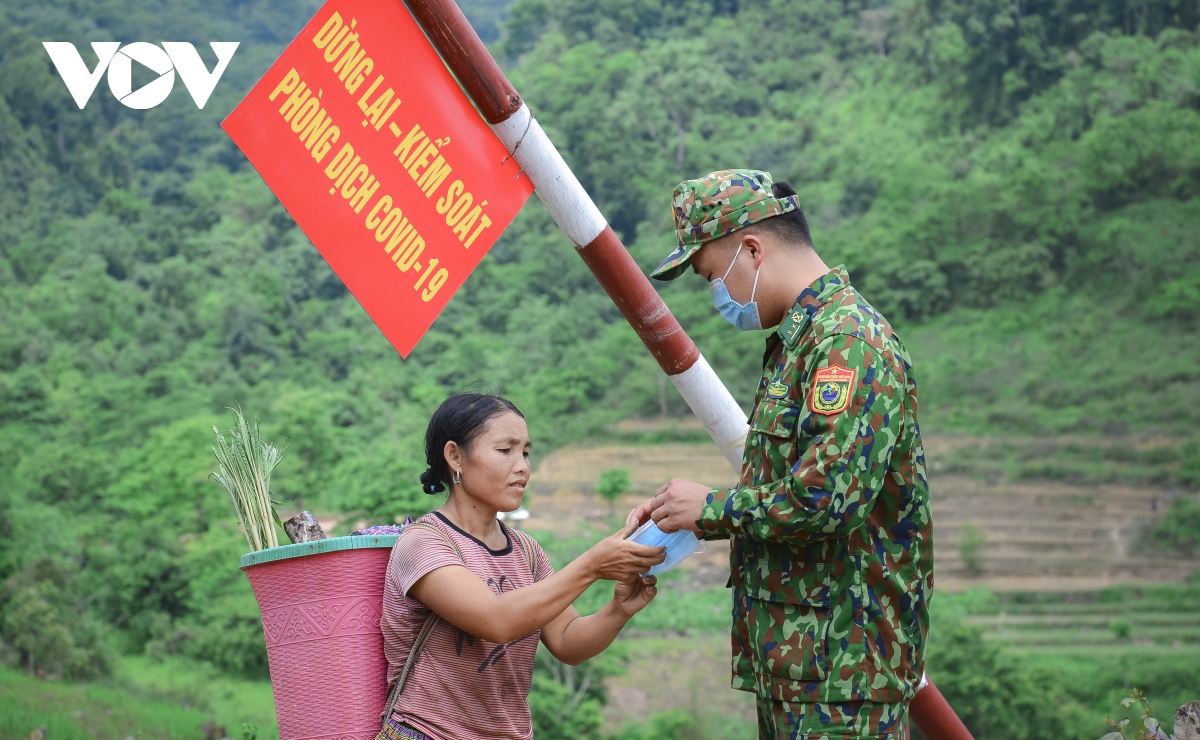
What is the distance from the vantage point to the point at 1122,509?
56.3ft

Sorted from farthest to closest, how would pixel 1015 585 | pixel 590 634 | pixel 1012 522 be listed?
pixel 1012 522, pixel 1015 585, pixel 590 634

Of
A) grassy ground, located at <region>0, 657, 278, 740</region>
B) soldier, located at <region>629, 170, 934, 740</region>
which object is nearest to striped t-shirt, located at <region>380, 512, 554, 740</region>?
soldier, located at <region>629, 170, 934, 740</region>

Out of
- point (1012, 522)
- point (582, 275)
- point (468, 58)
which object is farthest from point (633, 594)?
point (582, 275)

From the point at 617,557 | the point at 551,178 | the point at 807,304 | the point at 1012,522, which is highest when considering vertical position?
the point at 551,178

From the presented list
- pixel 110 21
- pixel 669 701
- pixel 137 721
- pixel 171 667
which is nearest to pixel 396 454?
pixel 171 667

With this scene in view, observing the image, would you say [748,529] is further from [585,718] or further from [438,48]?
[585,718]

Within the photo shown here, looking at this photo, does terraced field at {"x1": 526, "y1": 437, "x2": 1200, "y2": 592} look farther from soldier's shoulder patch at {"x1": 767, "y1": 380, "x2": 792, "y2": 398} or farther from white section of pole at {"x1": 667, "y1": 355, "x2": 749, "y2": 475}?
soldier's shoulder patch at {"x1": 767, "y1": 380, "x2": 792, "y2": 398}

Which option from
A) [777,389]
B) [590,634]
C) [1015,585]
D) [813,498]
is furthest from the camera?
[1015,585]

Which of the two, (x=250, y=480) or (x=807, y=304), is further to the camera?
(x=250, y=480)

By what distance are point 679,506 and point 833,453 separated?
30 centimetres

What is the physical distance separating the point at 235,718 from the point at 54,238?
47.9ft

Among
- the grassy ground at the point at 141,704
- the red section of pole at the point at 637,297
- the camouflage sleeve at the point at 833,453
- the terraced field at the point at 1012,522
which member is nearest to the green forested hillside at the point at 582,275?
the grassy ground at the point at 141,704

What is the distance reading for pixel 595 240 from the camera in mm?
2326

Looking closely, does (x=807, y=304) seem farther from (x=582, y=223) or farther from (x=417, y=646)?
(x=417, y=646)
